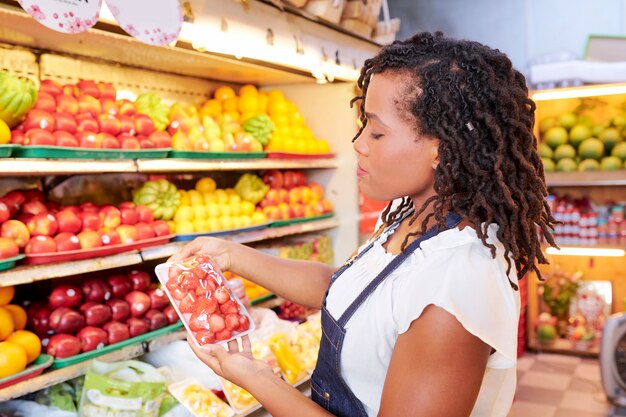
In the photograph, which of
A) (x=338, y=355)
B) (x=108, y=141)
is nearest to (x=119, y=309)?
(x=108, y=141)

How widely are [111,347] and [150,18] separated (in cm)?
142

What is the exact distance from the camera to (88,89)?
2.99m

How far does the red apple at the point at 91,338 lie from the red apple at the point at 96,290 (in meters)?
0.21

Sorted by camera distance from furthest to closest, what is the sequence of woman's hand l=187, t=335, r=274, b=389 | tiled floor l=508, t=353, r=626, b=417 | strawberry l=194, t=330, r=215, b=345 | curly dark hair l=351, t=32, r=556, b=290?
tiled floor l=508, t=353, r=626, b=417 < strawberry l=194, t=330, r=215, b=345 < woman's hand l=187, t=335, r=274, b=389 < curly dark hair l=351, t=32, r=556, b=290

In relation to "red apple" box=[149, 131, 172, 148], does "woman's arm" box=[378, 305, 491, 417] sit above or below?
below

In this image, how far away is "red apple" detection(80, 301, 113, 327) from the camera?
272 cm

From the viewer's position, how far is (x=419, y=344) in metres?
→ 1.28

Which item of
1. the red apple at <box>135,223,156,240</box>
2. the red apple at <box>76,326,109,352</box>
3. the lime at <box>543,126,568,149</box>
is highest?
the lime at <box>543,126,568,149</box>

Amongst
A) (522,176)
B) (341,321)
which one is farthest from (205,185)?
(522,176)

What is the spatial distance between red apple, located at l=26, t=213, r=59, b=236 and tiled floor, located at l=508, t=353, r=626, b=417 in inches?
133

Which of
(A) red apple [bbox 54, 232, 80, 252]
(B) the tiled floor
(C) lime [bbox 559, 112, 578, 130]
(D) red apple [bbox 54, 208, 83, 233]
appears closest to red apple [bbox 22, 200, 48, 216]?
(D) red apple [bbox 54, 208, 83, 233]

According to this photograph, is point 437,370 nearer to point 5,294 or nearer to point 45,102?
point 5,294

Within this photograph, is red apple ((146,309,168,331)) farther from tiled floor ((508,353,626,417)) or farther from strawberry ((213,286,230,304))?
tiled floor ((508,353,626,417))

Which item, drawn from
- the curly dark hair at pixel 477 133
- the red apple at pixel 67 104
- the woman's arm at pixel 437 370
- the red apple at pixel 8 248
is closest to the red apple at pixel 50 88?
the red apple at pixel 67 104
